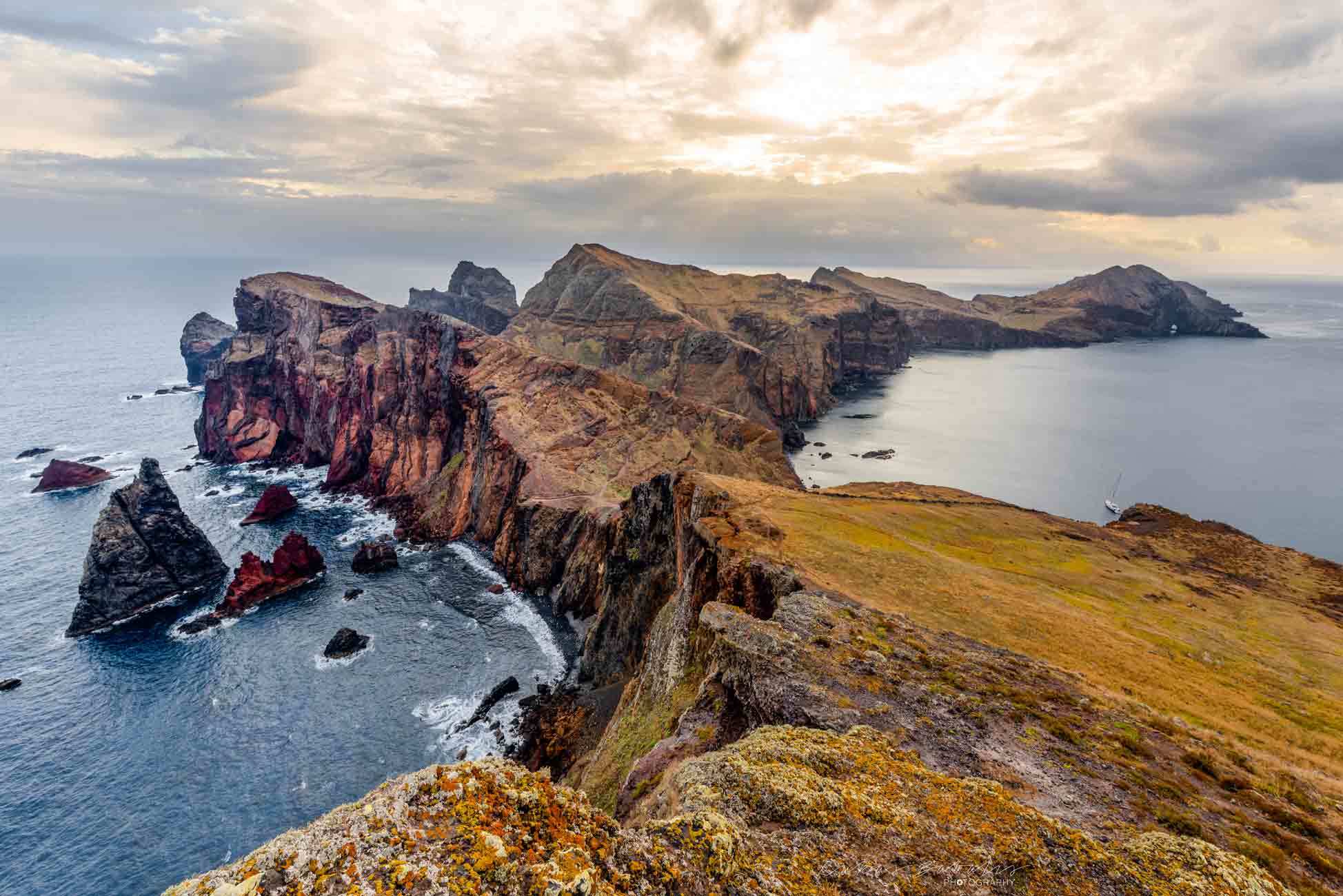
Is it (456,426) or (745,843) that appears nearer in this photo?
(745,843)

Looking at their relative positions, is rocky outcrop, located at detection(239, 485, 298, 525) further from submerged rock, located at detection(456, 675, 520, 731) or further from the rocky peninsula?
submerged rock, located at detection(456, 675, 520, 731)

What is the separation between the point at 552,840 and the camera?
10.9 m

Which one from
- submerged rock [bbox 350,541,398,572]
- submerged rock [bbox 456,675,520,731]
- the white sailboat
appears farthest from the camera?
the white sailboat

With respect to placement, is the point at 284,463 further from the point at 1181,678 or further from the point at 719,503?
the point at 1181,678

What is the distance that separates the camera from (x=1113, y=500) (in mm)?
110688

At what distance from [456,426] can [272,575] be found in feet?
132

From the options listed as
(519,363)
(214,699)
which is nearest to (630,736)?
(214,699)

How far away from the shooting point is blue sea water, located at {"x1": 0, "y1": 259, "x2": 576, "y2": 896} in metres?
42.5

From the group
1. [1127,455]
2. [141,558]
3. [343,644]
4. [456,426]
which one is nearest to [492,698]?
[343,644]

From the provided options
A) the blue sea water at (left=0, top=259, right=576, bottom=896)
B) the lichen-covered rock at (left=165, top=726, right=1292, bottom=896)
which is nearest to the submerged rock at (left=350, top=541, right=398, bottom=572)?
the blue sea water at (left=0, top=259, right=576, bottom=896)

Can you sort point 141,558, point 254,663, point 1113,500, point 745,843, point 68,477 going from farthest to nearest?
point 1113,500 < point 68,477 < point 141,558 < point 254,663 < point 745,843

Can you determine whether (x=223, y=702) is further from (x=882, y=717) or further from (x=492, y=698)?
(x=882, y=717)

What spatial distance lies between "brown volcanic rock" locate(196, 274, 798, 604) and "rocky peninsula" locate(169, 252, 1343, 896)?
11.3ft

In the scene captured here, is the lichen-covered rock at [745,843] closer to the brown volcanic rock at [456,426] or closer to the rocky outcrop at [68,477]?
the brown volcanic rock at [456,426]
